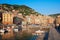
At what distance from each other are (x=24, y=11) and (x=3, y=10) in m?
13.1

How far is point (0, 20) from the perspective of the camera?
6044 centimetres

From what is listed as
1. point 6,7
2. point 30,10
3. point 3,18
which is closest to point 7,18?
point 3,18

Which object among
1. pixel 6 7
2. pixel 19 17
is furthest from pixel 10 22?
pixel 6 7

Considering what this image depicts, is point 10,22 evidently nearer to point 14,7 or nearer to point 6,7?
point 6,7

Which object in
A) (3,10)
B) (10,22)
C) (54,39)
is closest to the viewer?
(54,39)

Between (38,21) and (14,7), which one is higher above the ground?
(14,7)

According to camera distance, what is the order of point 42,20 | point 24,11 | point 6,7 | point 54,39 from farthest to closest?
point 42,20 → point 24,11 → point 6,7 → point 54,39

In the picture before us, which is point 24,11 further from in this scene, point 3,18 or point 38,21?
point 3,18

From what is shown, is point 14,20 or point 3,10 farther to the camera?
point 3,10

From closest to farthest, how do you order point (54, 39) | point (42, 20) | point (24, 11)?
point (54, 39)
point (24, 11)
point (42, 20)

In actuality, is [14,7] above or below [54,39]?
above

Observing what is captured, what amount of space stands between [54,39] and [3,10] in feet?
197

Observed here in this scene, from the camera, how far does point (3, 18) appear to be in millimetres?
60750

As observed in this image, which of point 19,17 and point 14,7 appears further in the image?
point 14,7
